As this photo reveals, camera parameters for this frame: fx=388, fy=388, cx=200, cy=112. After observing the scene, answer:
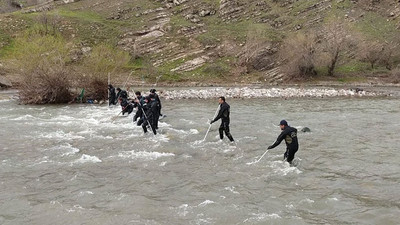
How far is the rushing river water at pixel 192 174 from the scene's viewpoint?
36.5 feet

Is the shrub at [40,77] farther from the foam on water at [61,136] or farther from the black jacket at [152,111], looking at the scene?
the black jacket at [152,111]

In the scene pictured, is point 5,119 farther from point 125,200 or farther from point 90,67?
point 125,200

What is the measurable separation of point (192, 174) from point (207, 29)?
209 ft

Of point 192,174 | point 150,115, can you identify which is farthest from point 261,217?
point 150,115

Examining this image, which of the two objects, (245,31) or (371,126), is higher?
(245,31)

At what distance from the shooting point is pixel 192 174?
590 inches

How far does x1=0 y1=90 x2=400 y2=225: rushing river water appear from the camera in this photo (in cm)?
1112

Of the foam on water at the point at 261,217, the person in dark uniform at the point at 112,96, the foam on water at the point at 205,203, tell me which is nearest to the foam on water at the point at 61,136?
the foam on water at the point at 205,203

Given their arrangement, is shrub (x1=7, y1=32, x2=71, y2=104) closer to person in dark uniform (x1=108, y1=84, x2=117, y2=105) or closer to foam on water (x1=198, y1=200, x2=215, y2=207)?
person in dark uniform (x1=108, y1=84, x2=117, y2=105)

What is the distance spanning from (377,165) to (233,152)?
621cm

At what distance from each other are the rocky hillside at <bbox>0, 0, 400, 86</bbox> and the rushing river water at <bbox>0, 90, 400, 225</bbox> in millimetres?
36716

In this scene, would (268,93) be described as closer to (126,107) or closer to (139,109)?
(126,107)

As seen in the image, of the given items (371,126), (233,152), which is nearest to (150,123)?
(233,152)

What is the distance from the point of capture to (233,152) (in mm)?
18328
